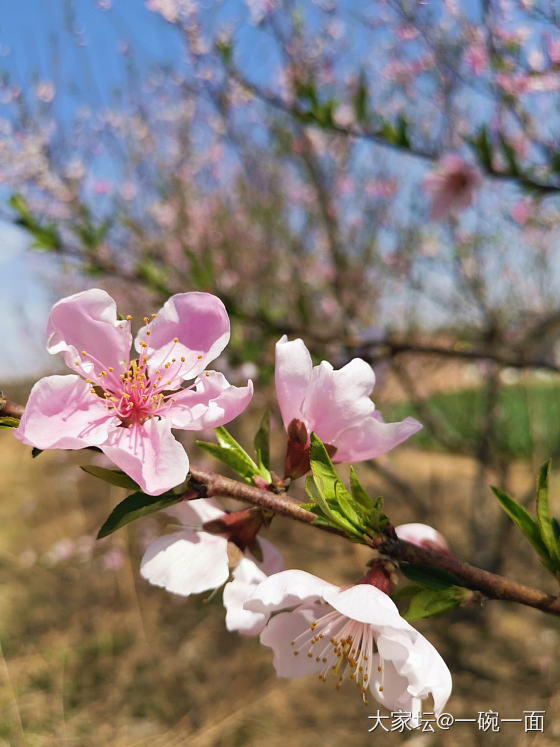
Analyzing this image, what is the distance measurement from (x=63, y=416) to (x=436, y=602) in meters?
0.47

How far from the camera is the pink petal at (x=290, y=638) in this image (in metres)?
0.66

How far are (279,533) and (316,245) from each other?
2.95 metres

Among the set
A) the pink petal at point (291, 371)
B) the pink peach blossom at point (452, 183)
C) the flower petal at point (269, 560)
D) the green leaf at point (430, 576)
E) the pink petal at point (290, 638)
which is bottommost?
the pink peach blossom at point (452, 183)

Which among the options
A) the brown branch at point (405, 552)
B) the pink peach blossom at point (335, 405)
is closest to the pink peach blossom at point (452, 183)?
the pink peach blossom at point (335, 405)

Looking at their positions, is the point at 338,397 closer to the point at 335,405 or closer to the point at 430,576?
the point at 335,405

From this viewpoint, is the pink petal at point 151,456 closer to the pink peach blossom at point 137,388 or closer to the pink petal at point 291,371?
the pink peach blossom at point 137,388

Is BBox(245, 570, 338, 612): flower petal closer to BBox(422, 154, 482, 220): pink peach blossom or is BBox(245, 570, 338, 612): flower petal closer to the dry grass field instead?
BBox(422, 154, 482, 220): pink peach blossom

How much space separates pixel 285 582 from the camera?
56 centimetres

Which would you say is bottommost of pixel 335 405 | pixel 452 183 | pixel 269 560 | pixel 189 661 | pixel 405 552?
pixel 189 661

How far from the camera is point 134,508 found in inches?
22.1

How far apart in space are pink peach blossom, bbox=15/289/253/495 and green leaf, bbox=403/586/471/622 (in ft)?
0.97

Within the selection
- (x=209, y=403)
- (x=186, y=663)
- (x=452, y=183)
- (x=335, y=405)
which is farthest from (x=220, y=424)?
(x=186, y=663)

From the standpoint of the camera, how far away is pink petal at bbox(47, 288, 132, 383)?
68 centimetres

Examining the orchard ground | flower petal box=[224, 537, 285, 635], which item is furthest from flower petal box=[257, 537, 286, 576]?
the orchard ground
